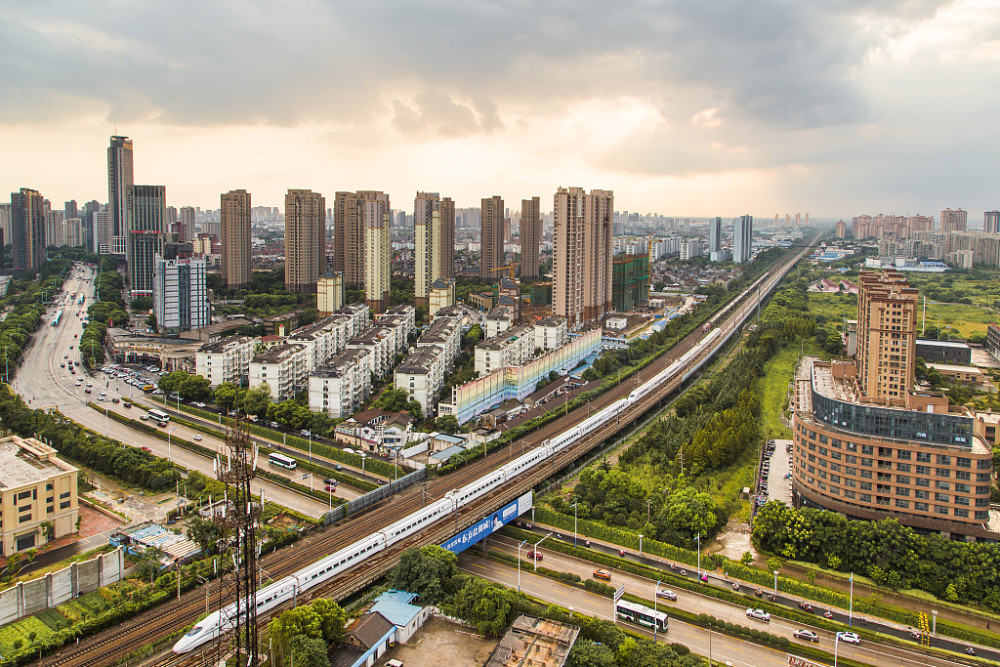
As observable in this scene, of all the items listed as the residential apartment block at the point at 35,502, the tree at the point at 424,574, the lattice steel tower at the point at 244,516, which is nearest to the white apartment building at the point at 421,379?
the residential apartment block at the point at 35,502

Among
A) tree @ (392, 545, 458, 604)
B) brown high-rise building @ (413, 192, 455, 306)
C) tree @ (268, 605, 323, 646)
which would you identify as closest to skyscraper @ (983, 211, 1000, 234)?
brown high-rise building @ (413, 192, 455, 306)

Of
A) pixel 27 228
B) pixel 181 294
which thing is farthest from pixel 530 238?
pixel 27 228

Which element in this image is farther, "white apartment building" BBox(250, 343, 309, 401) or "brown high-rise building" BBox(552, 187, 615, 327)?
"brown high-rise building" BBox(552, 187, 615, 327)

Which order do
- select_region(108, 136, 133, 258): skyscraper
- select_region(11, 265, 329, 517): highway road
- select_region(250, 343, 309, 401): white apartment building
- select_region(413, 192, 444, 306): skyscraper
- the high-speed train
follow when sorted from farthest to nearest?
select_region(108, 136, 133, 258): skyscraper → select_region(413, 192, 444, 306): skyscraper → select_region(250, 343, 309, 401): white apartment building → select_region(11, 265, 329, 517): highway road → the high-speed train

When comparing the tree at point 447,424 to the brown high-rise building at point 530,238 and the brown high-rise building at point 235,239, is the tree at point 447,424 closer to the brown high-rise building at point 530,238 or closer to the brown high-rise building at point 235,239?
the brown high-rise building at point 235,239

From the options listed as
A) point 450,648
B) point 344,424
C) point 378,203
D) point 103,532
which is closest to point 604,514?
point 450,648

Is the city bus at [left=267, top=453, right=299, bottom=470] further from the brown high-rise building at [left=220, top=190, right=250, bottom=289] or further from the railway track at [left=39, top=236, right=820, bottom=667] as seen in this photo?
the brown high-rise building at [left=220, top=190, right=250, bottom=289]

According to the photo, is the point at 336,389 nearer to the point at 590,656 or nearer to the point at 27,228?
the point at 590,656
